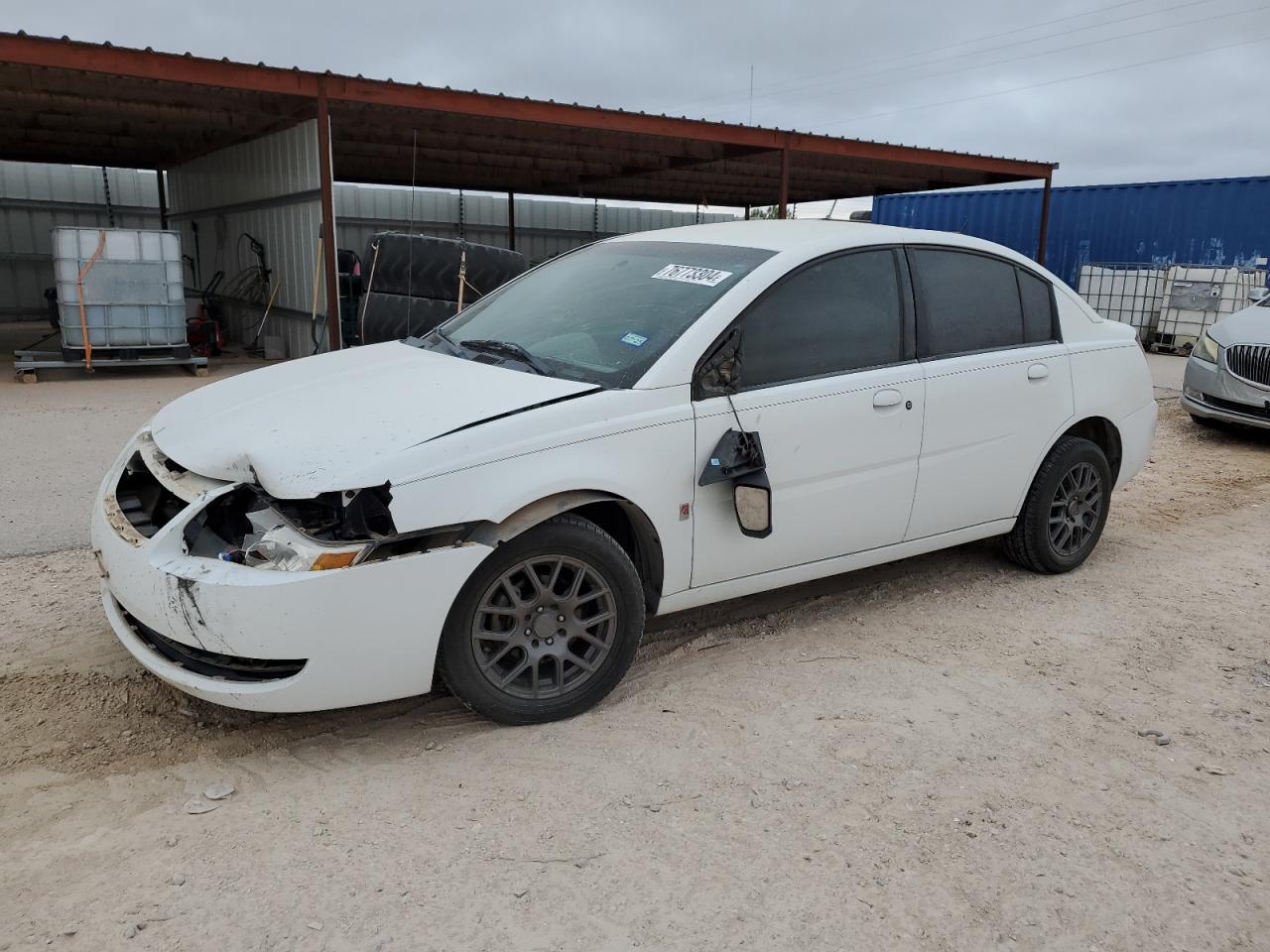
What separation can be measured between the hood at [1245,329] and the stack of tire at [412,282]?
24.2 feet

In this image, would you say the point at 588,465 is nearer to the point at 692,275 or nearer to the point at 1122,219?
the point at 692,275

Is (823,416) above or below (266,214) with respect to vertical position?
below

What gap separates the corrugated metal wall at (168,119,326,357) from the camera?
12.9 m

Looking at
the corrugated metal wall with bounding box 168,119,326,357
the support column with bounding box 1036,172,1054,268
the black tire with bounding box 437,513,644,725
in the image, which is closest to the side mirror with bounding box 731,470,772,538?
the black tire with bounding box 437,513,644,725

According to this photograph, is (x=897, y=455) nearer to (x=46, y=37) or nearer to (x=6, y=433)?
(x=6, y=433)

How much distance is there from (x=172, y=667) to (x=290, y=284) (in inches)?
468

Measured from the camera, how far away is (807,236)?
4043 mm

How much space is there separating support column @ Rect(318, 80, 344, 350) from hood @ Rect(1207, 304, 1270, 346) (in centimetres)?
958

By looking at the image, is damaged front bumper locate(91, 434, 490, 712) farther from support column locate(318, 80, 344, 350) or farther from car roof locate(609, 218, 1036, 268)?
support column locate(318, 80, 344, 350)

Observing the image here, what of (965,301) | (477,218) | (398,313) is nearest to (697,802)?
(965,301)

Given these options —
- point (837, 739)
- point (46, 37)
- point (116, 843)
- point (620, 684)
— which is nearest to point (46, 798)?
point (116, 843)

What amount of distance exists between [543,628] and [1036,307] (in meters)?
3.05

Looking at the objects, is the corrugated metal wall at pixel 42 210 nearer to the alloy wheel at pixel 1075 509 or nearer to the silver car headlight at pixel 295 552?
the silver car headlight at pixel 295 552

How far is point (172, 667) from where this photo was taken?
9.66 feet
